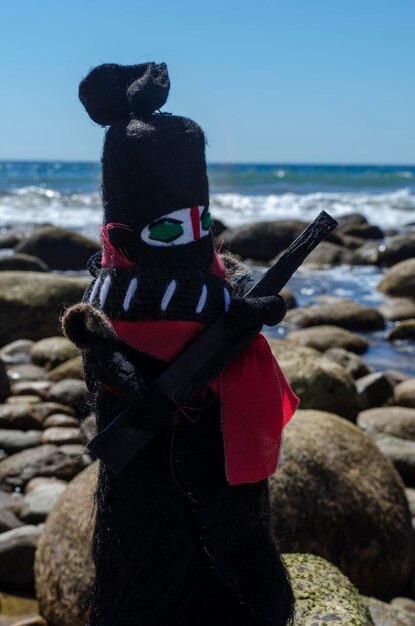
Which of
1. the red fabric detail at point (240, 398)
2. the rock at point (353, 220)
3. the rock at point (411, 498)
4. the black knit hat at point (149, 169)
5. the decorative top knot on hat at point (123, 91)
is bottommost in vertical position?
the rock at point (353, 220)

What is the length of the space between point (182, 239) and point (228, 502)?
82cm

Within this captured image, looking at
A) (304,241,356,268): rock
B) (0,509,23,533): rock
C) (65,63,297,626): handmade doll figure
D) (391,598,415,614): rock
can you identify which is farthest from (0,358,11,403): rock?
(304,241,356,268): rock

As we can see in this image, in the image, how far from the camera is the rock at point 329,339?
10.6 m

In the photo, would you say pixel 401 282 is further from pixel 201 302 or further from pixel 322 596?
pixel 201 302

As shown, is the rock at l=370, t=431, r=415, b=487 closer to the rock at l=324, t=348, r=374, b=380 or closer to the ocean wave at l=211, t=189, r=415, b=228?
the rock at l=324, t=348, r=374, b=380

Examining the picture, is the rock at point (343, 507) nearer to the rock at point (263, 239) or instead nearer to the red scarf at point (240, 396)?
the red scarf at point (240, 396)

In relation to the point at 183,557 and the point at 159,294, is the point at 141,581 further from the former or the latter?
the point at 159,294

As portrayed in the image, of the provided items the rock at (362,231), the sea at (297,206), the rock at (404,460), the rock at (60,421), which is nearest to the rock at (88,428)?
the rock at (60,421)

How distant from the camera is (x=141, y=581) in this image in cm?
270

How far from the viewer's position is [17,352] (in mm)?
9555

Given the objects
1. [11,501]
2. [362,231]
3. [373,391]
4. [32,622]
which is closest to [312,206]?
[362,231]

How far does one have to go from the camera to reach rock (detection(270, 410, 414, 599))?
14.0 ft

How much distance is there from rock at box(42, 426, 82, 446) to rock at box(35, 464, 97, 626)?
2.46 meters

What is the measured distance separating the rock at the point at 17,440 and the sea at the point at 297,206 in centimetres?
469
